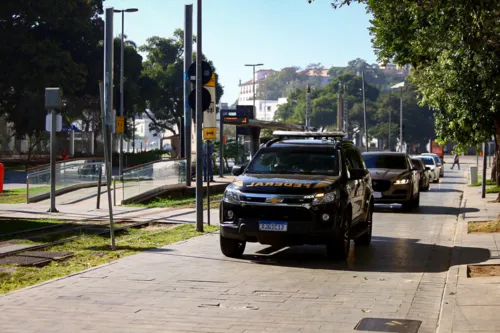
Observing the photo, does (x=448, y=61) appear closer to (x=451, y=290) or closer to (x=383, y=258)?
(x=383, y=258)

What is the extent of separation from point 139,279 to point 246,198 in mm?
2478

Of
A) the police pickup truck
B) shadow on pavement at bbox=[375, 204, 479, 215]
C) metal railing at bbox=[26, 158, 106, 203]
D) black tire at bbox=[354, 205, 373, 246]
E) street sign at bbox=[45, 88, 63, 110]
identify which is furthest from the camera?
metal railing at bbox=[26, 158, 106, 203]

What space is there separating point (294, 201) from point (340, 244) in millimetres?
985

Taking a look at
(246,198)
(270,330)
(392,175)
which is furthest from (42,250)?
(392,175)

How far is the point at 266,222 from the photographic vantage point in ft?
41.9

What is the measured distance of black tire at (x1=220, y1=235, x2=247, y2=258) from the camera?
13.4 metres

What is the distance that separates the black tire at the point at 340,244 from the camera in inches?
507

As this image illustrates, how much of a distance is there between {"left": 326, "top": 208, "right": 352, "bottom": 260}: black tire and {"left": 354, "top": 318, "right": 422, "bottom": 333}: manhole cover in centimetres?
413

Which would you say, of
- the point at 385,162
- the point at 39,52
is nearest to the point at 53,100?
the point at 385,162

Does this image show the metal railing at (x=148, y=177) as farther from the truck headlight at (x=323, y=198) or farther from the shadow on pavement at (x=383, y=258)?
the truck headlight at (x=323, y=198)

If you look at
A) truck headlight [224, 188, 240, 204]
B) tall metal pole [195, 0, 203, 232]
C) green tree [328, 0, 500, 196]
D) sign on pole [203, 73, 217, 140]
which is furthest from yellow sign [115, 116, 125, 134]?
truck headlight [224, 188, 240, 204]

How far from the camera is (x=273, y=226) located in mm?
12695

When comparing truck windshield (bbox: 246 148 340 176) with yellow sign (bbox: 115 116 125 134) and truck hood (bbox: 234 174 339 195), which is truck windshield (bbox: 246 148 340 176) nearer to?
truck hood (bbox: 234 174 339 195)

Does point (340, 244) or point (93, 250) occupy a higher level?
point (340, 244)
